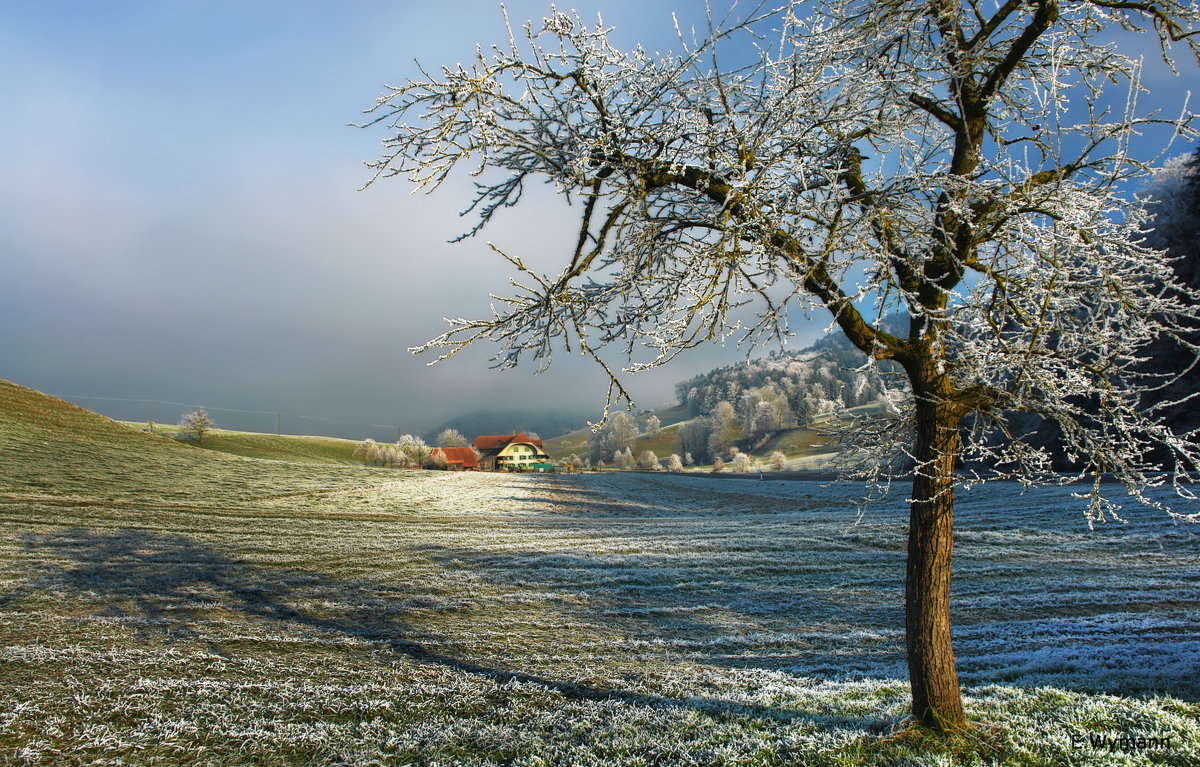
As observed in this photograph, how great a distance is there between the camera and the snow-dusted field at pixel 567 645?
5.98 m

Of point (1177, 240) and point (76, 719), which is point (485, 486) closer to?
point (76, 719)

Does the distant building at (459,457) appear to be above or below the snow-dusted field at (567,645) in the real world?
below

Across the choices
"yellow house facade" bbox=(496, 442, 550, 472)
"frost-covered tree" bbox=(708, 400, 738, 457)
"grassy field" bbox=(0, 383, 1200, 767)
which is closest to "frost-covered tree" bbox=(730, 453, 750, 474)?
"frost-covered tree" bbox=(708, 400, 738, 457)

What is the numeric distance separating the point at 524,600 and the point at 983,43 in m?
12.0

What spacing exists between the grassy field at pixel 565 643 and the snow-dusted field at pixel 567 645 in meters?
0.05

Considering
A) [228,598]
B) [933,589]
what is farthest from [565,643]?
[228,598]

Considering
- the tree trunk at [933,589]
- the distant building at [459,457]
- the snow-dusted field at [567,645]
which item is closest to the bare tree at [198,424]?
the distant building at [459,457]

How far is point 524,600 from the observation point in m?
12.9

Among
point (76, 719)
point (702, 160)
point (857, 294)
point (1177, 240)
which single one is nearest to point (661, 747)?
point (857, 294)

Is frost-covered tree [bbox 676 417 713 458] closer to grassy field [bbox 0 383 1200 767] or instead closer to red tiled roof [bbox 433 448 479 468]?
red tiled roof [bbox 433 448 479 468]

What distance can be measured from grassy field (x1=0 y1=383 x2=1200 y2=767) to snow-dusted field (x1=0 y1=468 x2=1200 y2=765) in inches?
2.0

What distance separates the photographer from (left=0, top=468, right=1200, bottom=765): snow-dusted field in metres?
5.98

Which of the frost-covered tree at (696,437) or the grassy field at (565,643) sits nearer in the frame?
the grassy field at (565,643)

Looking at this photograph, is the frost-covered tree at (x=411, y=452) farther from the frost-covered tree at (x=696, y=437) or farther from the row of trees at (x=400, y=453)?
the frost-covered tree at (x=696, y=437)
